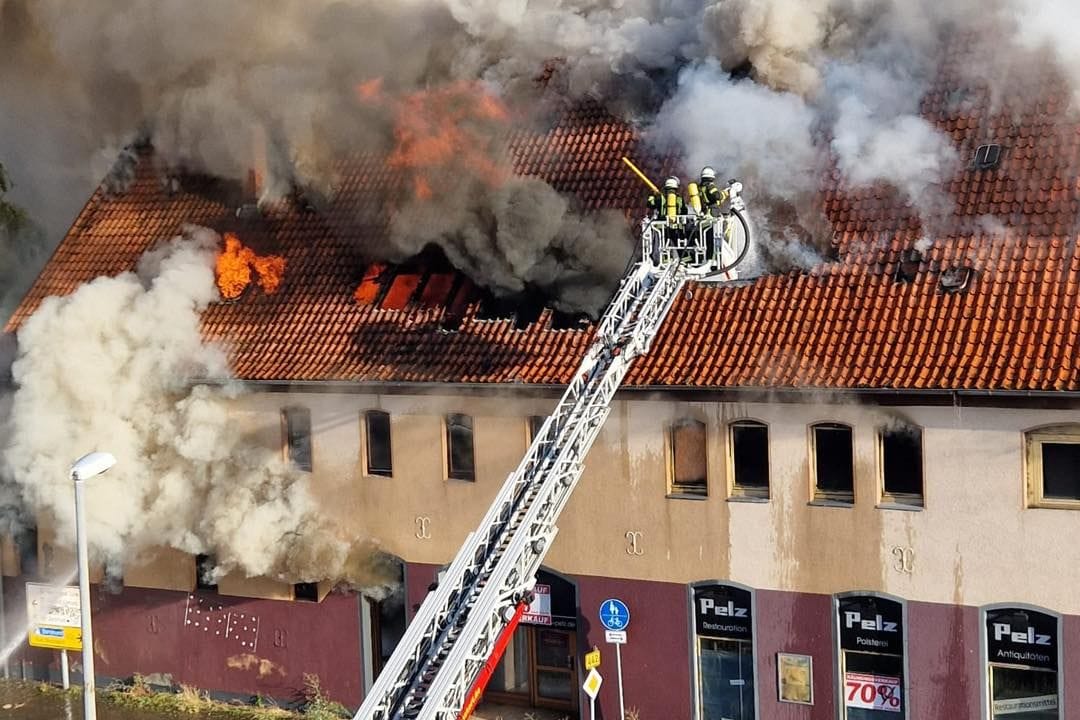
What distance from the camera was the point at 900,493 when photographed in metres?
15.9

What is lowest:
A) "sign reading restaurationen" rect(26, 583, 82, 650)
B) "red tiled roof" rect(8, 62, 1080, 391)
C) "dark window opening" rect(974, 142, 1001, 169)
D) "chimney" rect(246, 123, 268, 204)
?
"sign reading restaurationen" rect(26, 583, 82, 650)

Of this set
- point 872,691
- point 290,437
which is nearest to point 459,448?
point 290,437

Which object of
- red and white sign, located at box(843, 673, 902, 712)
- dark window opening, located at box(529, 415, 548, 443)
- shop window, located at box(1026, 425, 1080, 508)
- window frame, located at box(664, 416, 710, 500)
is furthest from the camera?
dark window opening, located at box(529, 415, 548, 443)

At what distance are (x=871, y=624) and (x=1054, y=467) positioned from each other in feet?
8.74

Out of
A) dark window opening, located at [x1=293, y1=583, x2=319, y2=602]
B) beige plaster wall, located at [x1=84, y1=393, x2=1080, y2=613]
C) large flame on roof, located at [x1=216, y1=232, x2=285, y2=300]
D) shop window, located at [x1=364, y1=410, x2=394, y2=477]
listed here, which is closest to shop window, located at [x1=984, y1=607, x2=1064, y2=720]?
beige plaster wall, located at [x1=84, y1=393, x2=1080, y2=613]

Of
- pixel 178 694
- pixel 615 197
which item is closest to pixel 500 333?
pixel 615 197

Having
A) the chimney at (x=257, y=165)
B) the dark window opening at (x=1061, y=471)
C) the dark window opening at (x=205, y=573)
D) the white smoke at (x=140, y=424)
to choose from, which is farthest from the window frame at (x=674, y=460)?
the chimney at (x=257, y=165)

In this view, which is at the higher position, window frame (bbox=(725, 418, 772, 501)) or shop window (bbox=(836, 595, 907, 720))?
window frame (bbox=(725, 418, 772, 501))

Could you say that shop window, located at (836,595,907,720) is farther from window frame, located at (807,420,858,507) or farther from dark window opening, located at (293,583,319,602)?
dark window opening, located at (293,583,319,602)

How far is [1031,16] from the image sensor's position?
681 inches

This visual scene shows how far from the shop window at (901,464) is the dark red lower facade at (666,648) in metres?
1.17

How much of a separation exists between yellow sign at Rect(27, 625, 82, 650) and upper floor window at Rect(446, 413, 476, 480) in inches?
231

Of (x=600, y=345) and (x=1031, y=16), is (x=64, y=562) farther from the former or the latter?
(x=1031, y=16)

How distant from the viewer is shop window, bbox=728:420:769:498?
16641 mm
